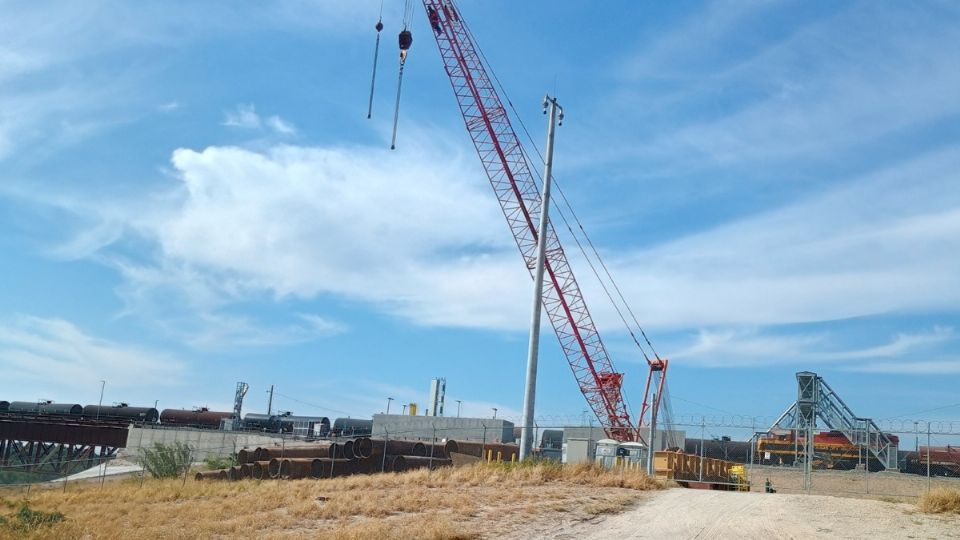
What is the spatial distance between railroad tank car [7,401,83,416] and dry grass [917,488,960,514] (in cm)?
7808

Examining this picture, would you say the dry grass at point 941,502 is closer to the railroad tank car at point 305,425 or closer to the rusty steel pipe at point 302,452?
the rusty steel pipe at point 302,452

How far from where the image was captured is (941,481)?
118 ft

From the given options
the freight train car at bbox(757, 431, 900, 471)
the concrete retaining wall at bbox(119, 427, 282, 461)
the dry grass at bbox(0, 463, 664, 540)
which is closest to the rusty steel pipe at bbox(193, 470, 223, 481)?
the dry grass at bbox(0, 463, 664, 540)

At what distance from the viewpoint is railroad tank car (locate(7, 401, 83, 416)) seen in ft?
265

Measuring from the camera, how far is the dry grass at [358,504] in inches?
782

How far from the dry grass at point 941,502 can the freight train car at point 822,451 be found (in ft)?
106

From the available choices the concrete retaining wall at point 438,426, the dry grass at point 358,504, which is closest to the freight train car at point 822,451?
the concrete retaining wall at point 438,426

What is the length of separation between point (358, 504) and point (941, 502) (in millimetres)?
15156

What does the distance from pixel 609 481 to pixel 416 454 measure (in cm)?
1276

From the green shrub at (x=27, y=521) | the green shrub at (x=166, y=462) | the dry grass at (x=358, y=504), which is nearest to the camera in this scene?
the dry grass at (x=358, y=504)

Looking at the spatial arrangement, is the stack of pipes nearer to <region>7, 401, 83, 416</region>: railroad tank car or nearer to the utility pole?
the utility pole

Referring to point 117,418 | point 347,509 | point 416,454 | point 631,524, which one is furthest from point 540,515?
point 117,418

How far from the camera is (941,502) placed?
68.9 feet

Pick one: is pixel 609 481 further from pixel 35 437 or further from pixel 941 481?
pixel 35 437
